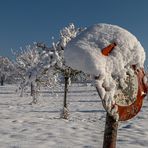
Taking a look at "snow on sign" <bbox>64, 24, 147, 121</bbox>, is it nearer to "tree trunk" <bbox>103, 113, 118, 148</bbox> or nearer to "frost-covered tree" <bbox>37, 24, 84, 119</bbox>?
"tree trunk" <bbox>103, 113, 118, 148</bbox>

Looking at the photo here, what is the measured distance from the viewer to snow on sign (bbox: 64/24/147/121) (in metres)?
4.40

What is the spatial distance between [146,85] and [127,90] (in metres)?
0.27

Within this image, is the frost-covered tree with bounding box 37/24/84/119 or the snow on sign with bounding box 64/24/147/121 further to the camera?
the frost-covered tree with bounding box 37/24/84/119

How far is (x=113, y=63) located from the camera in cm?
454

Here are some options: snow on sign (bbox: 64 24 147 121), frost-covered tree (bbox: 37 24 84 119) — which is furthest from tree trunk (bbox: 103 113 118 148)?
frost-covered tree (bbox: 37 24 84 119)

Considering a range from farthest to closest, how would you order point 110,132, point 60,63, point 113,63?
point 60,63, point 110,132, point 113,63

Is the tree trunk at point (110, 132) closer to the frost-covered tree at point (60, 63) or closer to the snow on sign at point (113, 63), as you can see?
the snow on sign at point (113, 63)

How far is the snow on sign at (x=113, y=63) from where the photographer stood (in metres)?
4.40

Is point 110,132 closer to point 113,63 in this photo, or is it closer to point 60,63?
point 113,63

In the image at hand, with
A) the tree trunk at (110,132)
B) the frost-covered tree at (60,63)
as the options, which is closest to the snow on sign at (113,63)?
the tree trunk at (110,132)

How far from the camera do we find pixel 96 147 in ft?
30.6

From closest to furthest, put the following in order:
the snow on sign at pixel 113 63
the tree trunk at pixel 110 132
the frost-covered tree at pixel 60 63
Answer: the snow on sign at pixel 113 63, the tree trunk at pixel 110 132, the frost-covered tree at pixel 60 63

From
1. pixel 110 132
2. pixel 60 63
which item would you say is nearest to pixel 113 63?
pixel 110 132

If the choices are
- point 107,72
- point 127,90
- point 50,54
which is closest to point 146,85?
point 127,90
